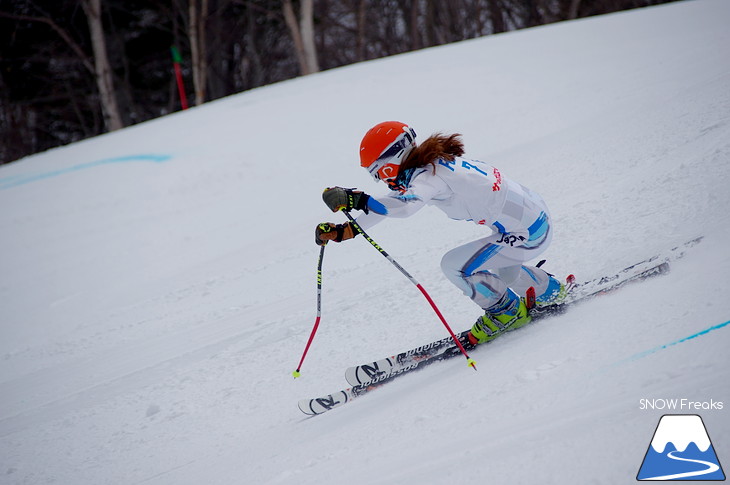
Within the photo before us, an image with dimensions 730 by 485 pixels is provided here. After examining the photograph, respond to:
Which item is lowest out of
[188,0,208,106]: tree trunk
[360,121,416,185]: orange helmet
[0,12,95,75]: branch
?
Result: [360,121,416,185]: orange helmet

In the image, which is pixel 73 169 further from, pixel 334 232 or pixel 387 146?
pixel 387 146

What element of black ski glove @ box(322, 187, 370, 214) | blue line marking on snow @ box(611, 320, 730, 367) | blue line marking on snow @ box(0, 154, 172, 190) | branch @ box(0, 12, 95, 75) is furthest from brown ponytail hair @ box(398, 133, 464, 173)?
branch @ box(0, 12, 95, 75)

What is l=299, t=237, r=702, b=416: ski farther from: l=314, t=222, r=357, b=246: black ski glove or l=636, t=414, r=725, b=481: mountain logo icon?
l=636, t=414, r=725, b=481: mountain logo icon

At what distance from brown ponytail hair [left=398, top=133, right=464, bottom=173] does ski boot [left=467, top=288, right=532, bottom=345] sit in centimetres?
96

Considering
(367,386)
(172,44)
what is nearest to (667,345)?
(367,386)

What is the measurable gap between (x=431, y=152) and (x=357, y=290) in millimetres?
2147

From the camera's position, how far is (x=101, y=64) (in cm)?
1536

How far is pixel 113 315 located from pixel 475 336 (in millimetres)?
3841

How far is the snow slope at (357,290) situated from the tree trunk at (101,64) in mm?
5160

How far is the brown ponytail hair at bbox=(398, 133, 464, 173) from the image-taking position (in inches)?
124

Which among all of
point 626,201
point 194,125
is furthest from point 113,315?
point 194,125

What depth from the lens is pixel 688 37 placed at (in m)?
9.64

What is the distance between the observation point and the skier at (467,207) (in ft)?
10.3

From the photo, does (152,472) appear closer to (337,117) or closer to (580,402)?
(580,402)
